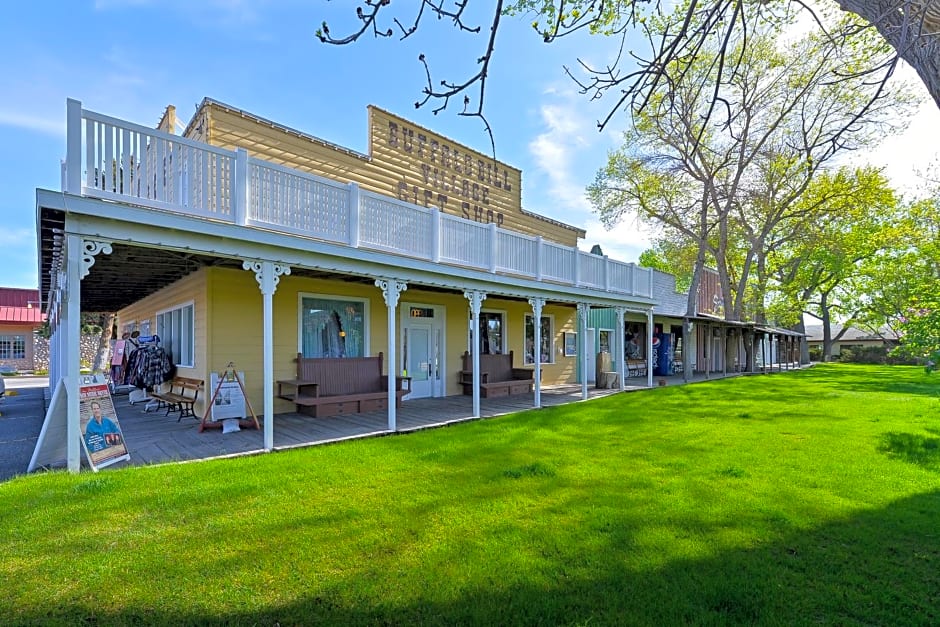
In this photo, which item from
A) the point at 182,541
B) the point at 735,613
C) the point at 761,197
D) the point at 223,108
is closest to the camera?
the point at 735,613

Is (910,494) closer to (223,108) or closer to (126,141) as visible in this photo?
(126,141)

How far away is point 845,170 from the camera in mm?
23500

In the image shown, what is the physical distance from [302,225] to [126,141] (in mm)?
2287

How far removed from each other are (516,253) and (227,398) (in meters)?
6.72

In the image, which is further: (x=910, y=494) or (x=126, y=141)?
(x=126, y=141)

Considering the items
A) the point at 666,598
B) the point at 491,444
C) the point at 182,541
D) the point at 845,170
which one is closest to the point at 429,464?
the point at 491,444

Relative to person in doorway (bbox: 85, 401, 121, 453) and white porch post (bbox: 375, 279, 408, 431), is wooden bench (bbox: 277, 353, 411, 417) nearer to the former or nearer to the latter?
white porch post (bbox: 375, 279, 408, 431)

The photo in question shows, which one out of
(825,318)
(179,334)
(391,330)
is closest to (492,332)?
(391,330)

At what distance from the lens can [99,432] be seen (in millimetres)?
5539

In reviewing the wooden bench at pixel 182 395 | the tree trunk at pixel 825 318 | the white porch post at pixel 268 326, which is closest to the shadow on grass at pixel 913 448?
the white porch post at pixel 268 326

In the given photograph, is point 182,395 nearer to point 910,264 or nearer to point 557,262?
point 557,262

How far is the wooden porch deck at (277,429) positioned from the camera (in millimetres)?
6453

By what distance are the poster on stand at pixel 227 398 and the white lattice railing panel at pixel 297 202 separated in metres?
3.19

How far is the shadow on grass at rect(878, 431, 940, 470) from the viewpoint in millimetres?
6242
